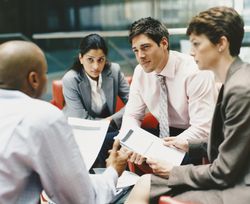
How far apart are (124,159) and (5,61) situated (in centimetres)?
72

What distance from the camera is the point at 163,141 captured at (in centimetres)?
211

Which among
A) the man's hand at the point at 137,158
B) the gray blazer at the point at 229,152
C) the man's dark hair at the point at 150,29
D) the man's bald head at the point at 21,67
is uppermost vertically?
the man's bald head at the point at 21,67

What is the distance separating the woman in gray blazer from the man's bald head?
162cm

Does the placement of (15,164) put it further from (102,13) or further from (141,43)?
(102,13)

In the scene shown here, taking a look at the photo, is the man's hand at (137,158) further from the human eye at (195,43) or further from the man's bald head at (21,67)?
the man's bald head at (21,67)

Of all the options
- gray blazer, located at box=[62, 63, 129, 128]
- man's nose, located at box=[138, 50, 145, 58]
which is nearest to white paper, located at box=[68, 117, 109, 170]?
man's nose, located at box=[138, 50, 145, 58]

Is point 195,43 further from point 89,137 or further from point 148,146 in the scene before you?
point 89,137

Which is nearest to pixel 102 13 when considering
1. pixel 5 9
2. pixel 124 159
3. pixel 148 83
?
pixel 5 9

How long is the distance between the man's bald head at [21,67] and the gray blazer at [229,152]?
0.73 meters

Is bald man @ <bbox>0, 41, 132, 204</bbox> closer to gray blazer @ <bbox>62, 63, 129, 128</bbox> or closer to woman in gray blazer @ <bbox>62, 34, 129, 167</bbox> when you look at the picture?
woman in gray blazer @ <bbox>62, 34, 129, 167</bbox>

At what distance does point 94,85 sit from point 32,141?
193 cm

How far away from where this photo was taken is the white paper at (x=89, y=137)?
2119 millimetres

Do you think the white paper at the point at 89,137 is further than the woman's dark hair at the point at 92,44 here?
No

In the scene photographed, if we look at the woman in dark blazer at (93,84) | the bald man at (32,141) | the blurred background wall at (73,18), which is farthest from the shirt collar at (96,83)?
the blurred background wall at (73,18)
